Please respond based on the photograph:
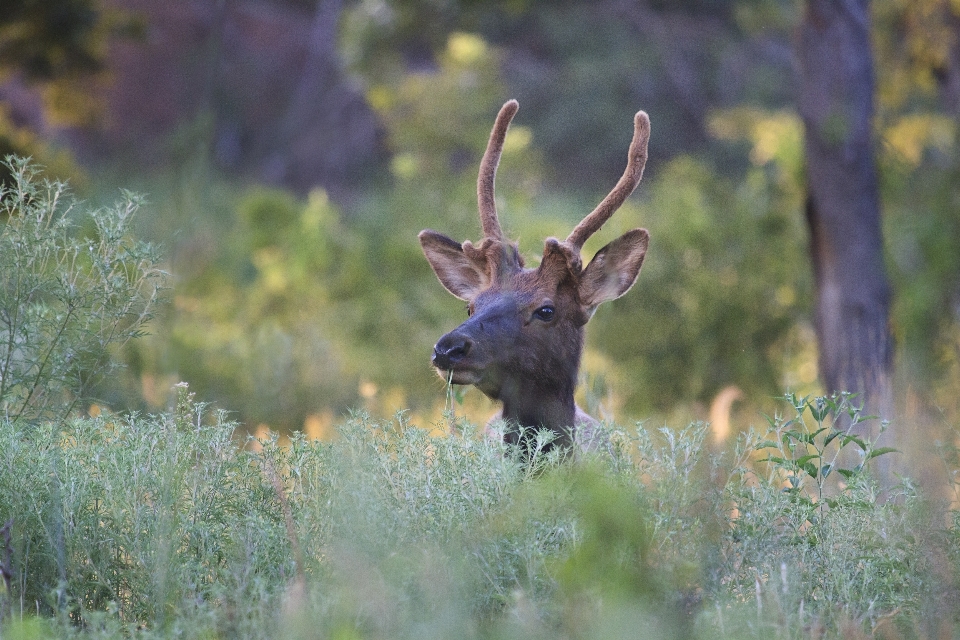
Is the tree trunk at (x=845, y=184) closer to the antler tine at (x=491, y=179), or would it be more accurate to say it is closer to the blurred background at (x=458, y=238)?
the blurred background at (x=458, y=238)

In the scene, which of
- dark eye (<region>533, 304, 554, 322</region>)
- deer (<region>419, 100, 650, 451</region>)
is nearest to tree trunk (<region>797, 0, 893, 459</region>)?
deer (<region>419, 100, 650, 451</region>)

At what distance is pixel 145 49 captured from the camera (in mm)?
24594

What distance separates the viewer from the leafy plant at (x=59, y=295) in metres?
4.47

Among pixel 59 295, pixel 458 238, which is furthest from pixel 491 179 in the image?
pixel 458 238

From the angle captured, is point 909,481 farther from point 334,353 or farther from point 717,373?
point 334,353

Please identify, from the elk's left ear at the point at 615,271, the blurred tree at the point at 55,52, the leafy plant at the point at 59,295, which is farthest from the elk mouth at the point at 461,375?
the blurred tree at the point at 55,52

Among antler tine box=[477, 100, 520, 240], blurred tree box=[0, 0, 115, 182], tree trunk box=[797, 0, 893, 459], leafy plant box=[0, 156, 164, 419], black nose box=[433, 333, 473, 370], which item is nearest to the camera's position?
leafy plant box=[0, 156, 164, 419]

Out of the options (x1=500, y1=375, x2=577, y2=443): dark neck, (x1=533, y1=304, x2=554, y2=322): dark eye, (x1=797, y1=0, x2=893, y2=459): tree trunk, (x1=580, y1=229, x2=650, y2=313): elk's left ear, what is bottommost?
(x1=500, y1=375, x2=577, y2=443): dark neck

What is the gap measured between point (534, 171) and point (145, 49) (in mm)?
13548

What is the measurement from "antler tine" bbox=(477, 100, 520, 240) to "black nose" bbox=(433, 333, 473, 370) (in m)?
1.03

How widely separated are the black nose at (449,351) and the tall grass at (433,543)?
1.57 ft

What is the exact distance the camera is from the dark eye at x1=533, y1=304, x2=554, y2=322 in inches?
210

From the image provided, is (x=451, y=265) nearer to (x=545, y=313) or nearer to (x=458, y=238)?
(x=545, y=313)

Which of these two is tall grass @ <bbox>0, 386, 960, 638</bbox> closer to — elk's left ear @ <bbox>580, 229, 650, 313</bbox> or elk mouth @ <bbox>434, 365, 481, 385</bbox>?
elk mouth @ <bbox>434, 365, 481, 385</bbox>
